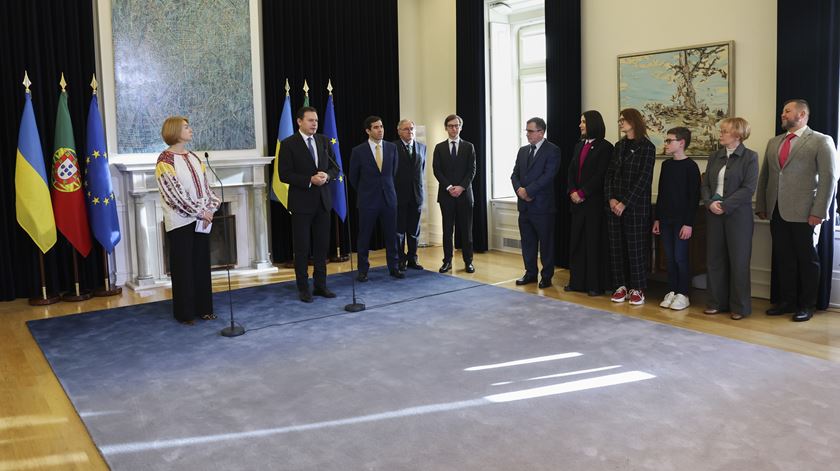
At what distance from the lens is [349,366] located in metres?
4.73

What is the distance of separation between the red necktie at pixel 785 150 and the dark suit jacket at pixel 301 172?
3.48m

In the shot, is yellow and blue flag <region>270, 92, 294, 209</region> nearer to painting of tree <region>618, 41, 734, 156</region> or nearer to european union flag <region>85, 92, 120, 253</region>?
european union flag <region>85, 92, 120, 253</region>

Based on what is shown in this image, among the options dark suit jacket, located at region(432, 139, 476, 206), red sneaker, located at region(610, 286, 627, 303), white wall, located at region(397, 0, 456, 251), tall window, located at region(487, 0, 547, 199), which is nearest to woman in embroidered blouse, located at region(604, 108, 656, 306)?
red sneaker, located at region(610, 286, 627, 303)

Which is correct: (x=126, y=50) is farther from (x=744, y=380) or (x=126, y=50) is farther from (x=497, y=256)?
(x=744, y=380)

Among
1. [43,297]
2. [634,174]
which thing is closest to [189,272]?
[43,297]

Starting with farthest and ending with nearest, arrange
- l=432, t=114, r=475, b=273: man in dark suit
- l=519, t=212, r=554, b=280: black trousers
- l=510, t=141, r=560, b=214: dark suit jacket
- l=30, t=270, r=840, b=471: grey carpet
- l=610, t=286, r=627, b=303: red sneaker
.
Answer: l=432, t=114, r=475, b=273: man in dark suit, l=519, t=212, r=554, b=280: black trousers, l=510, t=141, r=560, b=214: dark suit jacket, l=610, t=286, r=627, b=303: red sneaker, l=30, t=270, r=840, b=471: grey carpet

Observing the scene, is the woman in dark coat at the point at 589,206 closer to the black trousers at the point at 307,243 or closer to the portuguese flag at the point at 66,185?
the black trousers at the point at 307,243

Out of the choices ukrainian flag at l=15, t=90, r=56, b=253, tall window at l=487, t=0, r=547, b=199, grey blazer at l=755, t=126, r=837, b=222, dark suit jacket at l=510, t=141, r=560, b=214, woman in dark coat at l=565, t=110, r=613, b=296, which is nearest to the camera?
grey blazer at l=755, t=126, r=837, b=222

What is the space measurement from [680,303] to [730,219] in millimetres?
781

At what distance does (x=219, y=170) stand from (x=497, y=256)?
3221 millimetres

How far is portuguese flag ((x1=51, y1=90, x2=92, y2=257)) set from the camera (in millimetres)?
6734

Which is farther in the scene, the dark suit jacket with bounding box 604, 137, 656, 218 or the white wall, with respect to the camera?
the white wall

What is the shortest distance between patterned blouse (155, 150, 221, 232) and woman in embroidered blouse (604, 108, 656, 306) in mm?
3249

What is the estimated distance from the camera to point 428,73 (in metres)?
9.62
